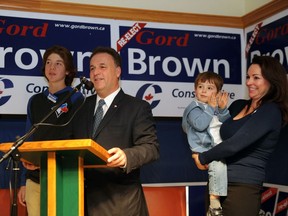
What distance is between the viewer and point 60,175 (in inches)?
63.9

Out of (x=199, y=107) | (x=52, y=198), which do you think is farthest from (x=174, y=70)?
(x=52, y=198)

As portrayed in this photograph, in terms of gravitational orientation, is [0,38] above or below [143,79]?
above

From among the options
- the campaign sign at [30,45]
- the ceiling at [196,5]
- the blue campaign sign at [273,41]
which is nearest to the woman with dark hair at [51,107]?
the campaign sign at [30,45]

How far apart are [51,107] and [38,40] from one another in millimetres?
1020

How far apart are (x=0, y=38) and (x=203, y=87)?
5.62ft

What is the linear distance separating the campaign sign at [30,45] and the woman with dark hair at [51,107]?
0.59 m

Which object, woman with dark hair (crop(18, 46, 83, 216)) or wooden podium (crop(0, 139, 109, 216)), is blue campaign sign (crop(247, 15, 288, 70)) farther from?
wooden podium (crop(0, 139, 109, 216))

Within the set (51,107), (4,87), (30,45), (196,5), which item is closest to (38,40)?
(30,45)

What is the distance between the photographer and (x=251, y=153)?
2459 millimetres

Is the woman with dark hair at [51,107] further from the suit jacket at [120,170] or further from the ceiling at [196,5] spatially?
the ceiling at [196,5]

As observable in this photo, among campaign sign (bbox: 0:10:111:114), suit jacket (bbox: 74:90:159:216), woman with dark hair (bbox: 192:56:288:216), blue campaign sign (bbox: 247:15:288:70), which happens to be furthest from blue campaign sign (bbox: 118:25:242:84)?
suit jacket (bbox: 74:90:159:216)

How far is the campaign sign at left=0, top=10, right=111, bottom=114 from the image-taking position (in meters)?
3.50

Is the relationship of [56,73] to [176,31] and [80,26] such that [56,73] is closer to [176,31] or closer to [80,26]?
[80,26]

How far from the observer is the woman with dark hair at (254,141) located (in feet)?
7.82
